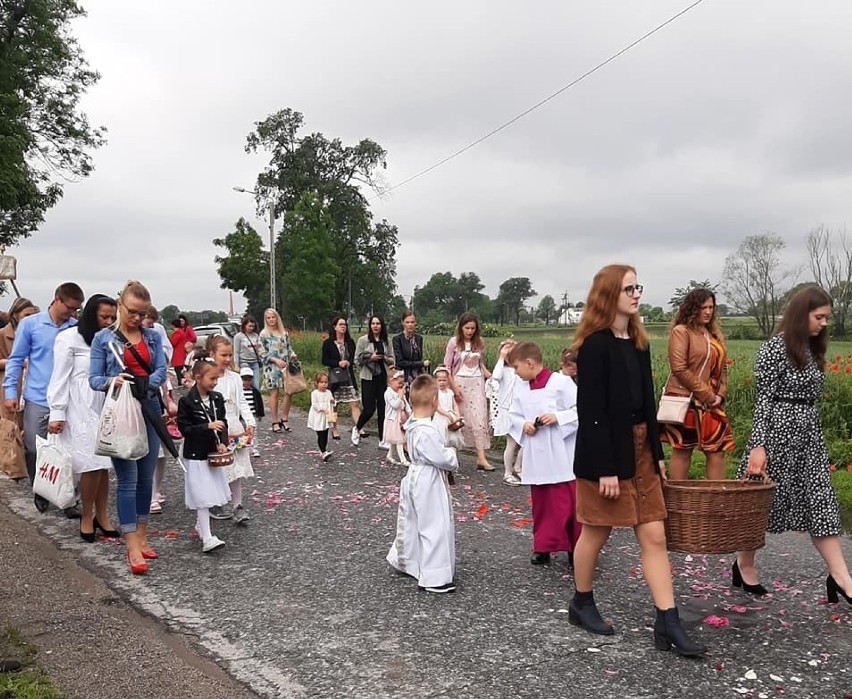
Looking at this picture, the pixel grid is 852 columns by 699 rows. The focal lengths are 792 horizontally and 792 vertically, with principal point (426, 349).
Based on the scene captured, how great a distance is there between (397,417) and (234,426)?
10.9ft

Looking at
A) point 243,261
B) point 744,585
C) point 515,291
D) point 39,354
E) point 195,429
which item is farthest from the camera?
point 515,291

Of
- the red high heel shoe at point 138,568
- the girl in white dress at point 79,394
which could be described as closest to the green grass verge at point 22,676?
the red high heel shoe at point 138,568

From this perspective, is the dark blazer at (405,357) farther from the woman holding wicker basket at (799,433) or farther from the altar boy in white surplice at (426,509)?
the woman holding wicker basket at (799,433)

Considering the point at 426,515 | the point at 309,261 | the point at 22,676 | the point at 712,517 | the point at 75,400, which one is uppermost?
the point at 309,261

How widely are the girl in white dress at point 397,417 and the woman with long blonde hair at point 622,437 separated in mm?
5809

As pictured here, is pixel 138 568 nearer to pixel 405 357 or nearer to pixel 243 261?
pixel 405 357

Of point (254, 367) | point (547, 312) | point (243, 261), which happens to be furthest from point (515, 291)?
point (254, 367)

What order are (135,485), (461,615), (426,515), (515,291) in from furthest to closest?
(515,291) → (135,485) → (426,515) → (461,615)

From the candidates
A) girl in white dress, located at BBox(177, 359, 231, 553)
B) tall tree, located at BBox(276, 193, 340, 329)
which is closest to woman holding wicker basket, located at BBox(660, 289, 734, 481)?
girl in white dress, located at BBox(177, 359, 231, 553)

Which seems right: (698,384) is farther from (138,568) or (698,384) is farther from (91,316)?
(91,316)

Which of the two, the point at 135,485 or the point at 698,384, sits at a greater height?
the point at 698,384

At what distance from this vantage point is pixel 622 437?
13.6 ft

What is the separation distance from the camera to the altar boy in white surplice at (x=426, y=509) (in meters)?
5.21

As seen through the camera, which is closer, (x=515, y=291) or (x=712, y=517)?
(x=712, y=517)
